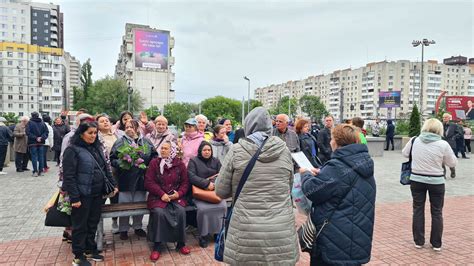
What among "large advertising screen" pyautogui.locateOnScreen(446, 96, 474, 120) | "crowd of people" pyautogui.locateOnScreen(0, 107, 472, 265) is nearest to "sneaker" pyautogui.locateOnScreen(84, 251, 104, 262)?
"crowd of people" pyautogui.locateOnScreen(0, 107, 472, 265)

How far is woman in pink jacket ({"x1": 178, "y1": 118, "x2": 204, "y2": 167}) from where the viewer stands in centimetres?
558

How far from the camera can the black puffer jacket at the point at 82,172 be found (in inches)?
154

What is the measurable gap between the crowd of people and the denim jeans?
5.48 meters

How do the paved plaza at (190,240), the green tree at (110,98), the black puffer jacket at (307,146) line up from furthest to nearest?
the green tree at (110,98)
the black puffer jacket at (307,146)
the paved plaza at (190,240)

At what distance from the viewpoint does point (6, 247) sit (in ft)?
15.6

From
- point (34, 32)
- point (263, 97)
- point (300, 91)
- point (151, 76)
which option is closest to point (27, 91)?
point (34, 32)

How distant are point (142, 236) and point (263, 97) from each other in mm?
186050

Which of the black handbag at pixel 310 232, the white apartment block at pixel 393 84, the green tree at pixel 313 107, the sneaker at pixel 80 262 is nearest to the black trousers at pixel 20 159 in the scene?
the sneaker at pixel 80 262

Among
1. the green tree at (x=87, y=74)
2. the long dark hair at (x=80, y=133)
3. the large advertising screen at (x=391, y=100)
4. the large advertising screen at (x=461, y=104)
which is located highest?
the green tree at (x=87, y=74)

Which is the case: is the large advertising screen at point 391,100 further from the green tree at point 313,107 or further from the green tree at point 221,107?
the green tree at point 221,107

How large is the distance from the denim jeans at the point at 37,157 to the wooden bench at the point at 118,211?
7.24 m

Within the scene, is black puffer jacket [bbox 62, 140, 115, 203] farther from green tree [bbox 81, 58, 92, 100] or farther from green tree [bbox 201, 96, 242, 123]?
green tree [bbox 201, 96, 242, 123]

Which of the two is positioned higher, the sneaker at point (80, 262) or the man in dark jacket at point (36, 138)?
the man in dark jacket at point (36, 138)

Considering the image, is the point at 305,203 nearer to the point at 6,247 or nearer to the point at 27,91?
the point at 6,247
